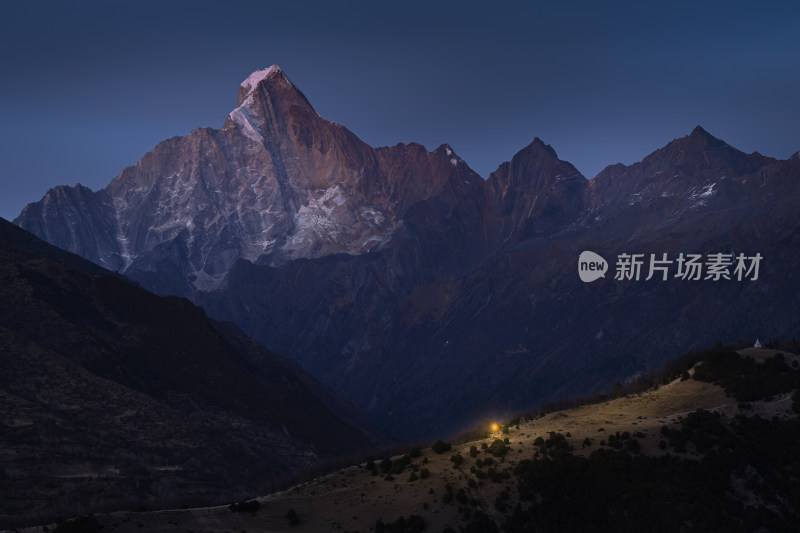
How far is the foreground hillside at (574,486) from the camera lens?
290 ft

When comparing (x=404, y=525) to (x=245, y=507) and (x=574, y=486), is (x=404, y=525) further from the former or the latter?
(x=574, y=486)

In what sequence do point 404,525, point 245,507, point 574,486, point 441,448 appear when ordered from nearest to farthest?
point 404,525 → point 245,507 → point 574,486 → point 441,448

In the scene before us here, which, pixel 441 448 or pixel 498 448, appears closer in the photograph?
pixel 498 448

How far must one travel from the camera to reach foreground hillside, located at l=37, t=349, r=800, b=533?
8825 centimetres

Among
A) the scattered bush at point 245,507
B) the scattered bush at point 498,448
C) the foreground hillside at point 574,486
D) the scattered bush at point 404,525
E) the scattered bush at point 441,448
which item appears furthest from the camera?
the scattered bush at point 441,448

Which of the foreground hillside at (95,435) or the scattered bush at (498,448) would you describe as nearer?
the scattered bush at (498,448)

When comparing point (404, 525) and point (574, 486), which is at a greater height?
point (574, 486)

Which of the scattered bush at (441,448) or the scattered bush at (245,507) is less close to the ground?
the scattered bush at (441,448)

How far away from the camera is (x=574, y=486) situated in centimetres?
9525

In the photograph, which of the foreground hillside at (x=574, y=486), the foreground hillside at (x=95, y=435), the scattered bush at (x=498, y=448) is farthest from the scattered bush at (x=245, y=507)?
the scattered bush at (x=498, y=448)

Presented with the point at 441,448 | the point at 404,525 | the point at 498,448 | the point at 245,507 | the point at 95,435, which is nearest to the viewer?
the point at 404,525

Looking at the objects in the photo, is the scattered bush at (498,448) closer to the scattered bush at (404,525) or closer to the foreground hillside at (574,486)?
the foreground hillside at (574,486)

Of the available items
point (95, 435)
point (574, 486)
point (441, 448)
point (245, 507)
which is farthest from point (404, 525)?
point (95, 435)

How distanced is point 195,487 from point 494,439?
196ft
